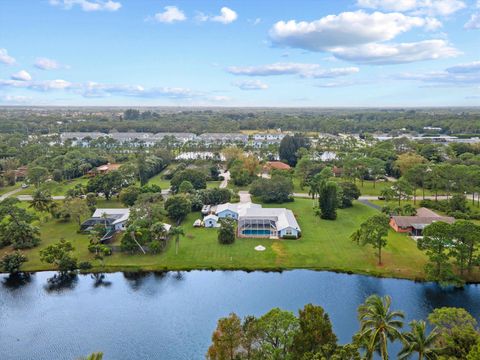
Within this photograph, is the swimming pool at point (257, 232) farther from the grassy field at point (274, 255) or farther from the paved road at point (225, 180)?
the paved road at point (225, 180)

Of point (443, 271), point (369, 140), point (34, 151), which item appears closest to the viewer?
point (443, 271)

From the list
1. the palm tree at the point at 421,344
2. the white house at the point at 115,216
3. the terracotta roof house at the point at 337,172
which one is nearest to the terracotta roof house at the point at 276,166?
the terracotta roof house at the point at 337,172

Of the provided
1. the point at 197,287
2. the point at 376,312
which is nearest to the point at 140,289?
the point at 197,287

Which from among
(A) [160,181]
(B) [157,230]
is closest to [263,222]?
(B) [157,230]

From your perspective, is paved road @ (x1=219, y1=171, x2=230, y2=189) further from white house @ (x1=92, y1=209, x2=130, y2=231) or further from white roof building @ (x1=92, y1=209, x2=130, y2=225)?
white house @ (x1=92, y1=209, x2=130, y2=231)

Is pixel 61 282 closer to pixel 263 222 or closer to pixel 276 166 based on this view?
pixel 263 222

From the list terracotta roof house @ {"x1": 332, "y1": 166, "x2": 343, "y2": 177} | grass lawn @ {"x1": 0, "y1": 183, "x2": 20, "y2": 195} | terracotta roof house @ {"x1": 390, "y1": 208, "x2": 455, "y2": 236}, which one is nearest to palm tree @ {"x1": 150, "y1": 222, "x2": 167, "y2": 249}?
terracotta roof house @ {"x1": 390, "y1": 208, "x2": 455, "y2": 236}

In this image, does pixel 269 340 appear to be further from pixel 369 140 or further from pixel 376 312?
pixel 369 140
